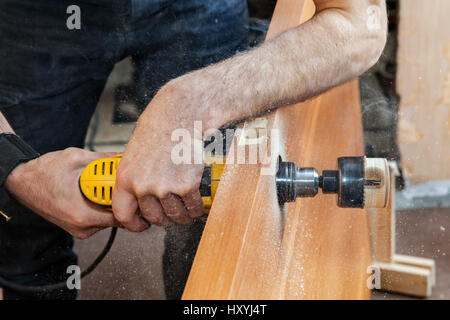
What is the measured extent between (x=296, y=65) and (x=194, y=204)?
315 millimetres

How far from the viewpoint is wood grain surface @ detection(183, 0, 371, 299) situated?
1.83ft

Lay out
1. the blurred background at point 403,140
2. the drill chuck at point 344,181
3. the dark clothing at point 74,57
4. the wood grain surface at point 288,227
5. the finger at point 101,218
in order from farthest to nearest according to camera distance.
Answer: the blurred background at point 403,140
the dark clothing at point 74,57
the finger at point 101,218
the drill chuck at point 344,181
the wood grain surface at point 288,227

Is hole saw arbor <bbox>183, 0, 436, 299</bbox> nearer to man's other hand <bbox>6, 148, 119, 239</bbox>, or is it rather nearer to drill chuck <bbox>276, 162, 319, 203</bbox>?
drill chuck <bbox>276, 162, 319, 203</bbox>

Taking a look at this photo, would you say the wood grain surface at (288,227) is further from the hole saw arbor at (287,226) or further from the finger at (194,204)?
the finger at (194,204)

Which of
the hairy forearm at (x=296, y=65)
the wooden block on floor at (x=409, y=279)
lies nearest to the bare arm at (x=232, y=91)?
the hairy forearm at (x=296, y=65)

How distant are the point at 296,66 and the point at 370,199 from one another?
0.90 feet

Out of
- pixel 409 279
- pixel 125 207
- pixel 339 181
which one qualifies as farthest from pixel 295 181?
pixel 409 279

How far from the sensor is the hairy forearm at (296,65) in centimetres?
79

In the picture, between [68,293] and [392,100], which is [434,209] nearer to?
[392,100]

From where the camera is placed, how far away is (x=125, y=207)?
78cm

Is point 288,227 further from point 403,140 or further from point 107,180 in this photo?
point 403,140

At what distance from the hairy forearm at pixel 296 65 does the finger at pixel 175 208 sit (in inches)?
5.6

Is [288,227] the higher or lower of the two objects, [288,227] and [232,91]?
the lower

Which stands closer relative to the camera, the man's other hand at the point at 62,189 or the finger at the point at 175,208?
the finger at the point at 175,208
